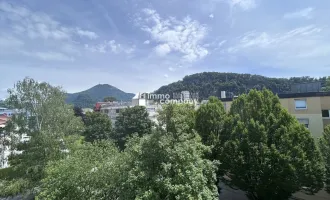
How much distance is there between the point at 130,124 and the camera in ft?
119

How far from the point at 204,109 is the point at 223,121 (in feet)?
5.59

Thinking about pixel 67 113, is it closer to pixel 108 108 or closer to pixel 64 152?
pixel 64 152

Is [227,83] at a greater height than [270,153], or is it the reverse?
[227,83]

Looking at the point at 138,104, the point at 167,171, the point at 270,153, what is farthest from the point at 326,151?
the point at 138,104

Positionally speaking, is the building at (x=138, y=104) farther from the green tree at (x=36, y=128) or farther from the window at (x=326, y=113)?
the window at (x=326, y=113)

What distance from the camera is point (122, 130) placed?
36.2 meters

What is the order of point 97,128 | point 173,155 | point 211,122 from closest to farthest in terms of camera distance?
point 173,155, point 211,122, point 97,128

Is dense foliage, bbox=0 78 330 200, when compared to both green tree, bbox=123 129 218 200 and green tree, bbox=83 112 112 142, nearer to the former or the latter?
green tree, bbox=123 129 218 200

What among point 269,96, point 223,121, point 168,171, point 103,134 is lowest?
point 103,134

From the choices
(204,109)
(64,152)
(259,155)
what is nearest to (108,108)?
(64,152)

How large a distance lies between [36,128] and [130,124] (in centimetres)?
1792

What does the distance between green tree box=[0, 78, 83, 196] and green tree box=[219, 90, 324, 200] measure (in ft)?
44.5

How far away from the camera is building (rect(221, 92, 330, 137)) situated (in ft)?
66.2

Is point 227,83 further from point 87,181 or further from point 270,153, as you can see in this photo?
point 87,181
